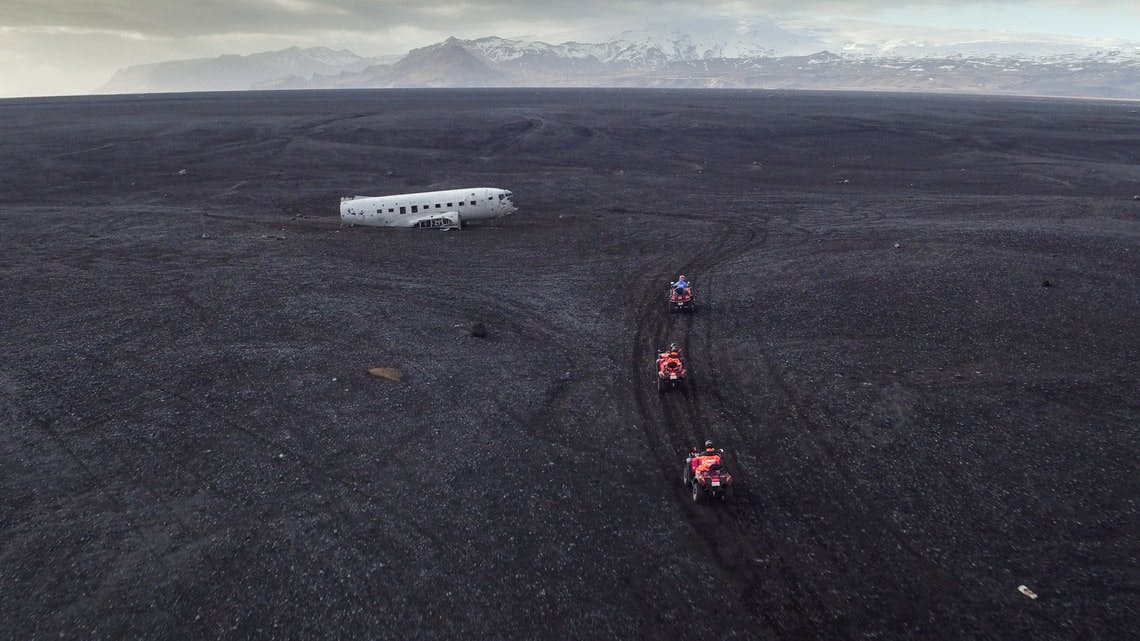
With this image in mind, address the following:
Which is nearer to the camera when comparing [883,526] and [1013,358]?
[883,526]

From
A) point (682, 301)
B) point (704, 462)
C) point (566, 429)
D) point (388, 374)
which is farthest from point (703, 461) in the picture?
point (682, 301)

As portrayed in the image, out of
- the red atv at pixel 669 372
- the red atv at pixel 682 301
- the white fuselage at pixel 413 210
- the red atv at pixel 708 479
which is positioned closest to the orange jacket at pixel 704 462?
the red atv at pixel 708 479

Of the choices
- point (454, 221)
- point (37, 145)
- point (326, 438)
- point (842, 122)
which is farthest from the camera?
point (842, 122)

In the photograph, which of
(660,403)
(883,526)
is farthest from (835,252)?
(883,526)

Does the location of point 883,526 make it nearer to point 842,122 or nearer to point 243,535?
point 243,535

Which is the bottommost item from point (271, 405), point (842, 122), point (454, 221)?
point (271, 405)

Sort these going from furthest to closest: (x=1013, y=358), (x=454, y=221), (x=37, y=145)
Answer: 1. (x=37, y=145)
2. (x=454, y=221)
3. (x=1013, y=358)
